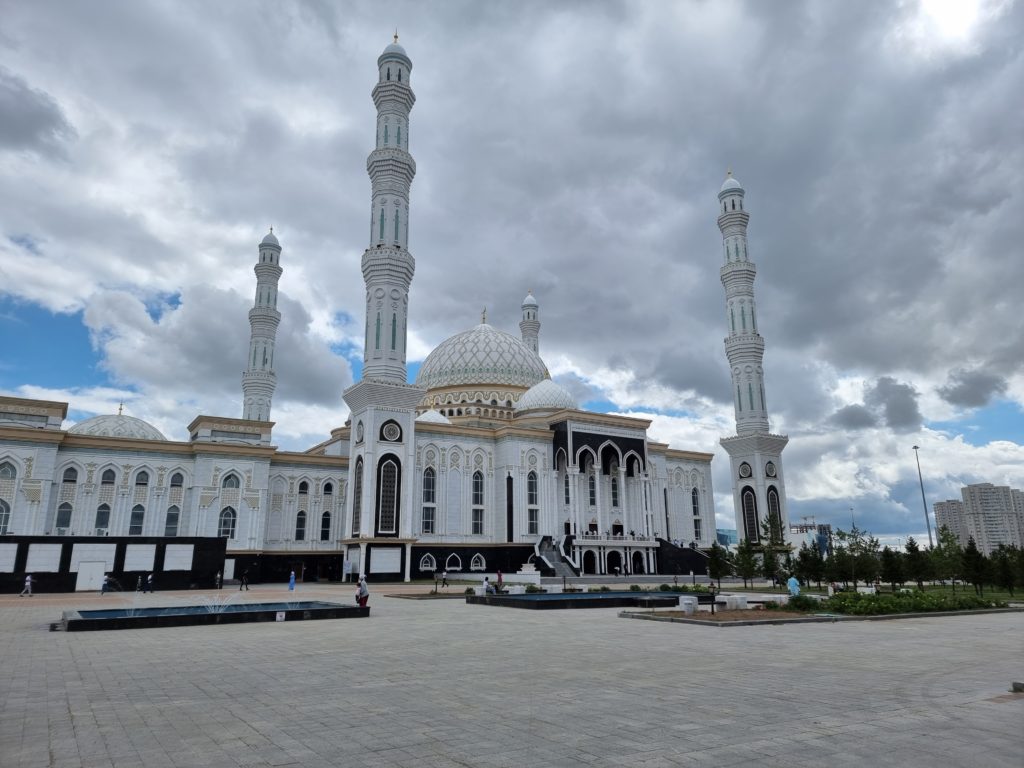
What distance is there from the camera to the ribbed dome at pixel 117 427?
156ft

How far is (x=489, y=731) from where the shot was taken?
277 inches

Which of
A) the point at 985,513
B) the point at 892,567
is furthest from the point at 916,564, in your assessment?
the point at 985,513

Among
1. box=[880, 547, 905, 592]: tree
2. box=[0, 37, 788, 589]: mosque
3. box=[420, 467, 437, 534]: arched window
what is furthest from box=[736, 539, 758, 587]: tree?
box=[420, 467, 437, 534]: arched window

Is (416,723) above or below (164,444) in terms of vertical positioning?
below

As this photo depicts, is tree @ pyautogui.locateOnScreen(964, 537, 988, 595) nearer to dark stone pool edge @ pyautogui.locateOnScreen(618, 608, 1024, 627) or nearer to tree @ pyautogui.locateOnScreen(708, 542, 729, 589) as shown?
tree @ pyautogui.locateOnScreen(708, 542, 729, 589)

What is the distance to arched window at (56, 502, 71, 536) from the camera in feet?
134

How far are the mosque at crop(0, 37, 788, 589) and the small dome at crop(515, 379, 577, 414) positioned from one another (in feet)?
0.63

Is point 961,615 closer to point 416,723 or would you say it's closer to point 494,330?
point 416,723

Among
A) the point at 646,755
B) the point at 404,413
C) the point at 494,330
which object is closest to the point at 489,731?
the point at 646,755

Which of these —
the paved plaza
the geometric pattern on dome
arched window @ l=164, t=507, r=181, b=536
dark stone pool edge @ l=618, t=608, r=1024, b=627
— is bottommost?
the paved plaza

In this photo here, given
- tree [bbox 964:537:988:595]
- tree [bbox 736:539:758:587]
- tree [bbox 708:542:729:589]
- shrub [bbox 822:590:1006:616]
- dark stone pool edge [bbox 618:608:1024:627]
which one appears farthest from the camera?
tree [bbox 708:542:729:589]

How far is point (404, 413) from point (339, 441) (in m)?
11.4

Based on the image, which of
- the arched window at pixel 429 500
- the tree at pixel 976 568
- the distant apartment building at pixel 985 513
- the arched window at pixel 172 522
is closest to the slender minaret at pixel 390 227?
the arched window at pixel 429 500

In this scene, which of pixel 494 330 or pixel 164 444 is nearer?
pixel 164 444
